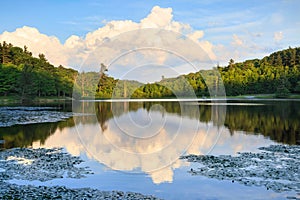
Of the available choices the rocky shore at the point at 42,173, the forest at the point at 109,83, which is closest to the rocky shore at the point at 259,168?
the rocky shore at the point at 42,173

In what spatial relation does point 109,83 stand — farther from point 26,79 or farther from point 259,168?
point 259,168

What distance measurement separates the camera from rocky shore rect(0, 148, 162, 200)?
459 inches

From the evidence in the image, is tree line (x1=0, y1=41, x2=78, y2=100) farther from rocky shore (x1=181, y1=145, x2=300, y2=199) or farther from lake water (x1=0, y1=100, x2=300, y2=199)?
rocky shore (x1=181, y1=145, x2=300, y2=199)

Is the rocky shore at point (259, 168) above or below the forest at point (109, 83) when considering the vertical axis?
below

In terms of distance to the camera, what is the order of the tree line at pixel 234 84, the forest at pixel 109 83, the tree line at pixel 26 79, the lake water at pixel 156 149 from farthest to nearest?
the tree line at pixel 234 84 < the forest at pixel 109 83 < the tree line at pixel 26 79 < the lake water at pixel 156 149

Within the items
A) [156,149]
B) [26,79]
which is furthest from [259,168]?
[26,79]

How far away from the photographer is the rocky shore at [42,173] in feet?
38.2

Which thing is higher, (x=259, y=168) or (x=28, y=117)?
(x=28, y=117)

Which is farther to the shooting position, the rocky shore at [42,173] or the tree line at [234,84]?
the tree line at [234,84]

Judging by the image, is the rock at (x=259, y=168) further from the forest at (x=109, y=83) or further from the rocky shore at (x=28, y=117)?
the forest at (x=109, y=83)

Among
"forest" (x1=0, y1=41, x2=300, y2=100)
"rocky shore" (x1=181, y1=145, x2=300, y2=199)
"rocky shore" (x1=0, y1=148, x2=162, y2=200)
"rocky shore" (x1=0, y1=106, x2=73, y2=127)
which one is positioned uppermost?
"forest" (x1=0, y1=41, x2=300, y2=100)

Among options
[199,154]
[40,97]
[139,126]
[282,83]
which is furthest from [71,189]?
[282,83]

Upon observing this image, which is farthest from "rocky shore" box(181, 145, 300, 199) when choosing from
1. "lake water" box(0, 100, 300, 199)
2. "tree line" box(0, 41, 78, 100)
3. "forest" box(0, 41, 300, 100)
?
"tree line" box(0, 41, 78, 100)

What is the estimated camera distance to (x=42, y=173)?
14.8 meters
